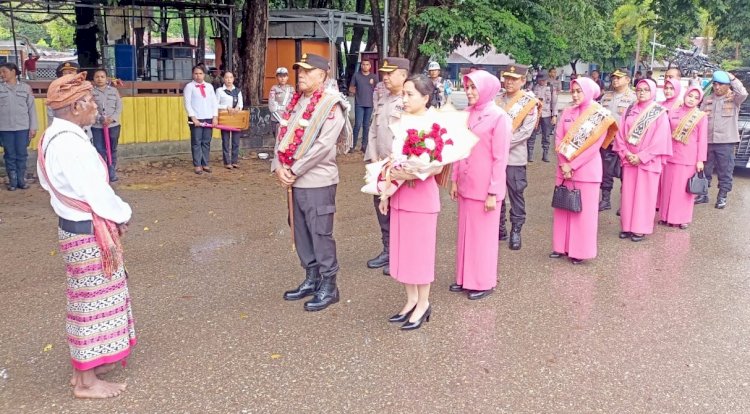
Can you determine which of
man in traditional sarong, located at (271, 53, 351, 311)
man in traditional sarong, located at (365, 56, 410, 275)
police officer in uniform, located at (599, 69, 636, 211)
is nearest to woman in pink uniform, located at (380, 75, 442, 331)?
man in traditional sarong, located at (271, 53, 351, 311)

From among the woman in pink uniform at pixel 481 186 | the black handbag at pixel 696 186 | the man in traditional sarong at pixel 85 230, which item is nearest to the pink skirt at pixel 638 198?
the black handbag at pixel 696 186

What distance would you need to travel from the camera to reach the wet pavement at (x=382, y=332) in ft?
12.6

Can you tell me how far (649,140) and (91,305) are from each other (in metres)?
6.01

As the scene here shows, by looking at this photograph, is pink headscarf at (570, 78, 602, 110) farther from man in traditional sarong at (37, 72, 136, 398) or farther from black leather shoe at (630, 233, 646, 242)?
man in traditional sarong at (37, 72, 136, 398)

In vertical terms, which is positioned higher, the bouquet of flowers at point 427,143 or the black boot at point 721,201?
the bouquet of flowers at point 427,143

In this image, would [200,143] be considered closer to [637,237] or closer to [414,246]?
[637,237]

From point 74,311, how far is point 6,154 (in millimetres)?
6828

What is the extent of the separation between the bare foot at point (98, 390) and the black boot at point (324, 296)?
1650 millimetres

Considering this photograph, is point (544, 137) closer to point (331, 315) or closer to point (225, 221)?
point (225, 221)

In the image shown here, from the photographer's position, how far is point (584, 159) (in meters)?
6.43

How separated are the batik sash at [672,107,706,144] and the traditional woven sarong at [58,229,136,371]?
7.00 meters

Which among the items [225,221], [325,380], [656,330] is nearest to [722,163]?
[656,330]

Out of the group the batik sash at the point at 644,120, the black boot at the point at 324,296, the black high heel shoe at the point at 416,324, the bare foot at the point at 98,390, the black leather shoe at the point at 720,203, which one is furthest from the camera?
the black leather shoe at the point at 720,203

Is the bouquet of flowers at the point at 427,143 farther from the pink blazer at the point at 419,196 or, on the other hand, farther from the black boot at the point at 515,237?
the black boot at the point at 515,237
